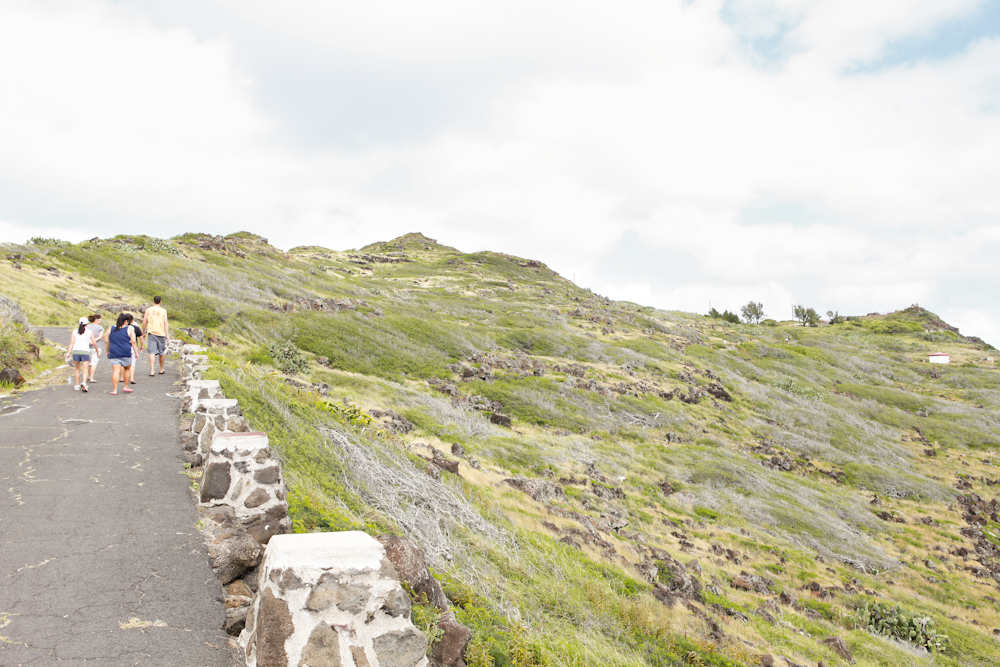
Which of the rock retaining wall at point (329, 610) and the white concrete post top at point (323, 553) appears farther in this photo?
the white concrete post top at point (323, 553)

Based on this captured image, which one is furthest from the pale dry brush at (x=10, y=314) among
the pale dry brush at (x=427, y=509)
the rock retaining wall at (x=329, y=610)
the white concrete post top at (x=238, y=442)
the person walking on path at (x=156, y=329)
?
the rock retaining wall at (x=329, y=610)

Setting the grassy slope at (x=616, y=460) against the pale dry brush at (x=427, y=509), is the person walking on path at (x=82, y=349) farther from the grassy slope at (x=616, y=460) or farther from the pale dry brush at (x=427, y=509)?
the pale dry brush at (x=427, y=509)

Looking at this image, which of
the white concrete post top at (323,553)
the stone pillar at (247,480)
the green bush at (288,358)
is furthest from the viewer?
the green bush at (288,358)

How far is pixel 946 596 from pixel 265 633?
60.6ft

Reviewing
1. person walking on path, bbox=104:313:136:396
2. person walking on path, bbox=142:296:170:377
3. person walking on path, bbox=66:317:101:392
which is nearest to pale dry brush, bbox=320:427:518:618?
person walking on path, bbox=104:313:136:396

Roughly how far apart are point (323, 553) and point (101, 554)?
3.16 meters

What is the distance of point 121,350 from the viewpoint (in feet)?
37.4

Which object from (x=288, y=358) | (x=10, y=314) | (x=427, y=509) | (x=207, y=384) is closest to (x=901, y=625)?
(x=427, y=509)

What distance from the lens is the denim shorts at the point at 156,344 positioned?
13453mm

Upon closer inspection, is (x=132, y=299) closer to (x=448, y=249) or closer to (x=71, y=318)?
(x=71, y=318)

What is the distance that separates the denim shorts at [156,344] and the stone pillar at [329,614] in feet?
42.0

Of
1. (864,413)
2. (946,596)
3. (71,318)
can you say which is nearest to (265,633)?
(946,596)

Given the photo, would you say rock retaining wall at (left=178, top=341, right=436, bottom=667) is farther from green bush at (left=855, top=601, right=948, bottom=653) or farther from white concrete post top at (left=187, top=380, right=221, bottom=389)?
green bush at (left=855, top=601, right=948, bottom=653)

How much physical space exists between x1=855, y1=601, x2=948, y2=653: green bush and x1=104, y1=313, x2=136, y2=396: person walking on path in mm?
17355
